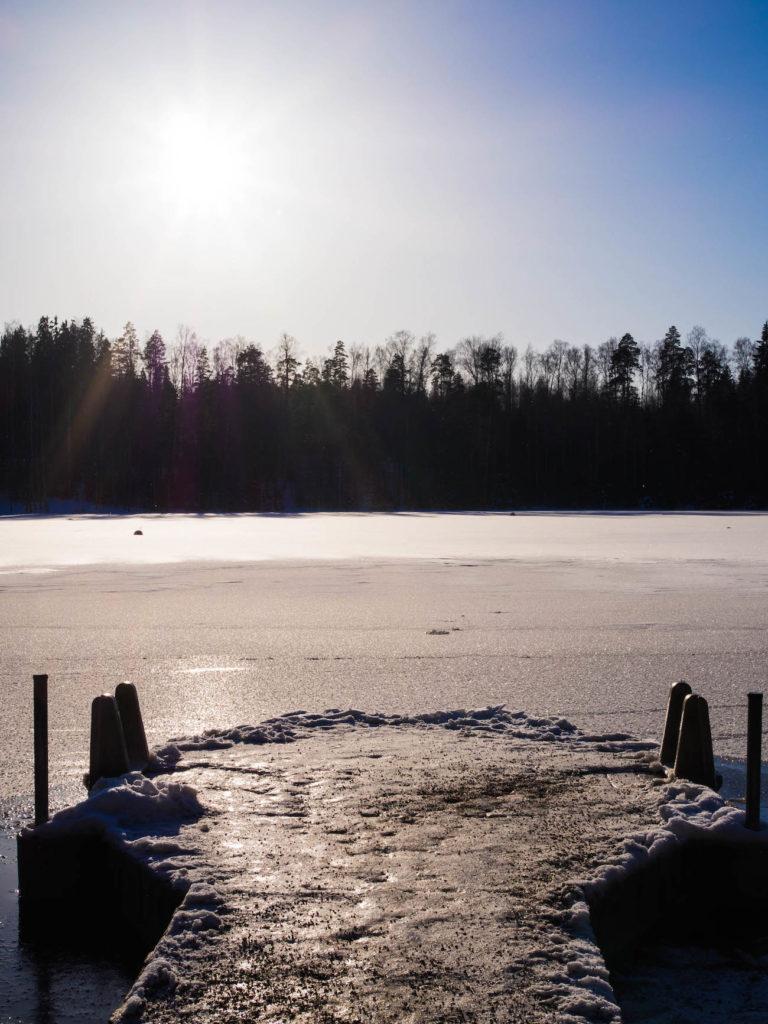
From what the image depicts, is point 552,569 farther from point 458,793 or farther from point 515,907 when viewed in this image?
point 515,907

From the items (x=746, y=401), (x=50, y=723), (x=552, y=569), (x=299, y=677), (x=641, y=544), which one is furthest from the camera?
(x=746, y=401)

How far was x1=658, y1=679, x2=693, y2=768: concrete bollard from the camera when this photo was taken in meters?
4.33

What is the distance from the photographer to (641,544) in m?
22.1

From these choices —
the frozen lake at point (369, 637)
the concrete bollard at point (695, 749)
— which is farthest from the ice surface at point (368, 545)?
the concrete bollard at point (695, 749)

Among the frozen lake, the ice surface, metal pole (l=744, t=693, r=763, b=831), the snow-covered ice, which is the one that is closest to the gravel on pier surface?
the snow-covered ice

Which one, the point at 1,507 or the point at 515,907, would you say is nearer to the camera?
the point at 515,907

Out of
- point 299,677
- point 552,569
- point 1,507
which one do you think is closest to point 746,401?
point 1,507

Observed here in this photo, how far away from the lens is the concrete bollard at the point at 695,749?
4.11 metres

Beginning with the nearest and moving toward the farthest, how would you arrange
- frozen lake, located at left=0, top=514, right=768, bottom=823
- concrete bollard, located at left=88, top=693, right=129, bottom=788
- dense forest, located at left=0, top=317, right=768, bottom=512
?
concrete bollard, located at left=88, top=693, right=129, bottom=788 < frozen lake, located at left=0, top=514, right=768, bottom=823 < dense forest, located at left=0, top=317, right=768, bottom=512

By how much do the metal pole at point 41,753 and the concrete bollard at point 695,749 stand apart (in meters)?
2.57

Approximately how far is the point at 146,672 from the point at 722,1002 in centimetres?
524

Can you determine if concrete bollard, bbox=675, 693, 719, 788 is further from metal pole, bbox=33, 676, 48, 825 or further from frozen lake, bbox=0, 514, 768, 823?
metal pole, bbox=33, 676, 48, 825

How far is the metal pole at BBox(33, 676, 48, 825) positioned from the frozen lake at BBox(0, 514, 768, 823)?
0.68 meters

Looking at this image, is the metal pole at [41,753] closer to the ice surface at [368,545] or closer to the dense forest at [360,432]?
the ice surface at [368,545]
